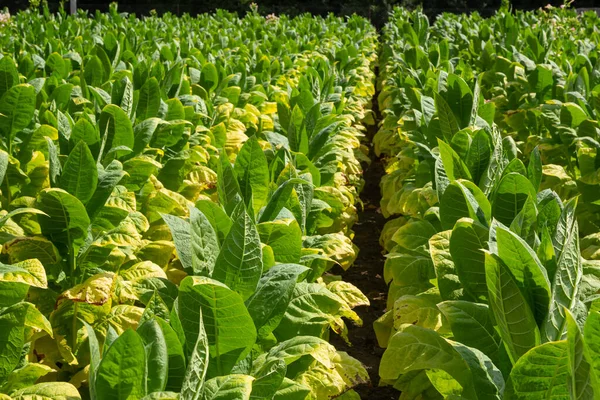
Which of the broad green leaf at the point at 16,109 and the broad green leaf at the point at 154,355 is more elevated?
the broad green leaf at the point at 16,109

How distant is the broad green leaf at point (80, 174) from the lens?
113 inches

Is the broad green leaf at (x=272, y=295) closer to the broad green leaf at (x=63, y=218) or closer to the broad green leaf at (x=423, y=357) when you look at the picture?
the broad green leaf at (x=423, y=357)

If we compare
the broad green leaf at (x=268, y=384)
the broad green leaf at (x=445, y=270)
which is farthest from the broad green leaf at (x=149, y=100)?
the broad green leaf at (x=268, y=384)

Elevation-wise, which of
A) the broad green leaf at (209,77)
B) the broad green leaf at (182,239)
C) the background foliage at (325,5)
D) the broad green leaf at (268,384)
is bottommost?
the broad green leaf at (268,384)

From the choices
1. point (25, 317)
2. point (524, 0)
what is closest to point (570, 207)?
point (25, 317)

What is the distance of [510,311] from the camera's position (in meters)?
1.97

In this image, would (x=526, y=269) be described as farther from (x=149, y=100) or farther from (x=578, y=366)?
(x=149, y=100)

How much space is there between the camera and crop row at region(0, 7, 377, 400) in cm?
192

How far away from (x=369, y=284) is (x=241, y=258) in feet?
13.1

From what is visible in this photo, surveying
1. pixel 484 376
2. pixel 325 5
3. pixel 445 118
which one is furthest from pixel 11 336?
pixel 325 5

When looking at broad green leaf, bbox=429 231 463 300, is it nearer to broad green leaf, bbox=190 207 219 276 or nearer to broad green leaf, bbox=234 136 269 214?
broad green leaf, bbox=234 136 269 214

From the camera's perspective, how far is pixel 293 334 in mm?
2543

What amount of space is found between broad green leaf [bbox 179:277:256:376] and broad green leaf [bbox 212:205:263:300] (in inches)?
6.7

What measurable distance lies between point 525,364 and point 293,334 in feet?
3.02
